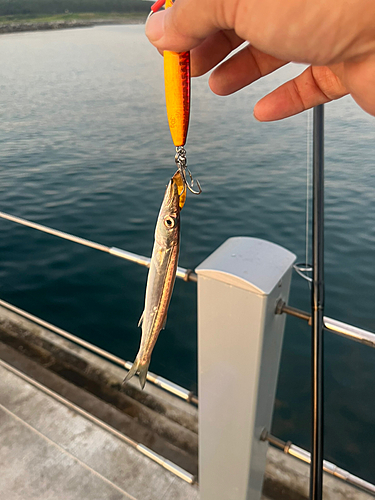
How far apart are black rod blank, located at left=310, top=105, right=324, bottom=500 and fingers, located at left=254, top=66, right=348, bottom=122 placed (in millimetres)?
58

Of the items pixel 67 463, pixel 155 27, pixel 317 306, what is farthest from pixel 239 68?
pixel 67 463

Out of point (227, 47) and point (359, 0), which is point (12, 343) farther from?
point (359, 0)

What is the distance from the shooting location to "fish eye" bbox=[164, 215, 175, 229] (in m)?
0.92

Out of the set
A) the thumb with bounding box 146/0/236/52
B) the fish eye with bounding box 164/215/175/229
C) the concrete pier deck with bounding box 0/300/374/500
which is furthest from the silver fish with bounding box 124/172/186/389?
the concrete pier deck with bounding box 0/300/374/500

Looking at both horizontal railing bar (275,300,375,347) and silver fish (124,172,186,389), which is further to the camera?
horizontal railing bar (275,300,375,347)

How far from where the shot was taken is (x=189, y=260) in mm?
6918

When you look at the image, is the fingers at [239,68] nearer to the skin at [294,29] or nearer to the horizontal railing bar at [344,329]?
the skin at [294,29]

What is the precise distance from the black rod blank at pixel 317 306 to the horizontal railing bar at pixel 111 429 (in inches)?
41.6

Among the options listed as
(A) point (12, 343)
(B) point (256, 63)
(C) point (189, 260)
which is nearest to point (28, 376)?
Answer: (A) point (12, 343)

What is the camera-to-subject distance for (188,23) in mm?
697

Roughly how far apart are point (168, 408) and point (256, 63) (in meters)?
2.15

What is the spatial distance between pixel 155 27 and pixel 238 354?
1131mm

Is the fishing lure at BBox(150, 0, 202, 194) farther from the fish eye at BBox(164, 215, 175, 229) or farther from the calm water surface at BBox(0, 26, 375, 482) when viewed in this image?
the calm water surface at BBox(0, 26, 375, 482)

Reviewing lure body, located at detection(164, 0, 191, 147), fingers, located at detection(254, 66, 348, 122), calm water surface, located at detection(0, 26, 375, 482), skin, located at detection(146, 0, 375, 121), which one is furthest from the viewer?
calm water surface, located at detection(0, 26, 375, 482)
